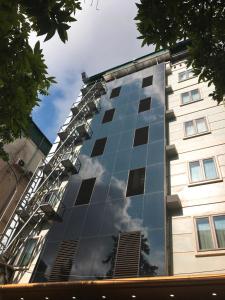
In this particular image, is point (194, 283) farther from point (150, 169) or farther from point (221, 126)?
point (221, 126)

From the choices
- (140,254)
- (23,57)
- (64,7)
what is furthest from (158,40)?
(140,254)

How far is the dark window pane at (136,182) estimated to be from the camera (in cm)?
1564

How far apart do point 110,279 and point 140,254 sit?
1.72 metres

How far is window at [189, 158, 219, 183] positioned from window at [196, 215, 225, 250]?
245 centimetres

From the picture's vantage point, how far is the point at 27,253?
1667cm

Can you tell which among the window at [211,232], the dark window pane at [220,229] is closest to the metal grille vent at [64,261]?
the window at [211,232]

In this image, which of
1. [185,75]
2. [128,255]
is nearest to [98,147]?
[128,255]

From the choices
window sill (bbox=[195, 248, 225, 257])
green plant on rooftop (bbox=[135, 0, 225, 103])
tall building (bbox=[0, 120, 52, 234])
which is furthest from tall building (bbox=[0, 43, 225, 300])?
green plant on rooftop (bbox=[135, 0, 225, 103])

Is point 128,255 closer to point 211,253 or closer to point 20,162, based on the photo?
point 211,253

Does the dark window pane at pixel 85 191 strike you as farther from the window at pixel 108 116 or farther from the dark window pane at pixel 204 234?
the dark window pane at pixel 204 234

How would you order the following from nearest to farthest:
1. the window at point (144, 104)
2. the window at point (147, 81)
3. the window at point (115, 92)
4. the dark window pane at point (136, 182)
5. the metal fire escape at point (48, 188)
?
the dark window pane at point (136, 182) < the metal fire escape at point (48, 188) < the window at point (144, 104) < the window at point (147, 81) < the window at point (115, 92)

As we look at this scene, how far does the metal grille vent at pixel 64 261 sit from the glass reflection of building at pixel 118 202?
2.2 inches

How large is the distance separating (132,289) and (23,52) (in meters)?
9.10

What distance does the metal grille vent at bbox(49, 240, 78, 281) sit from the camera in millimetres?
13688
